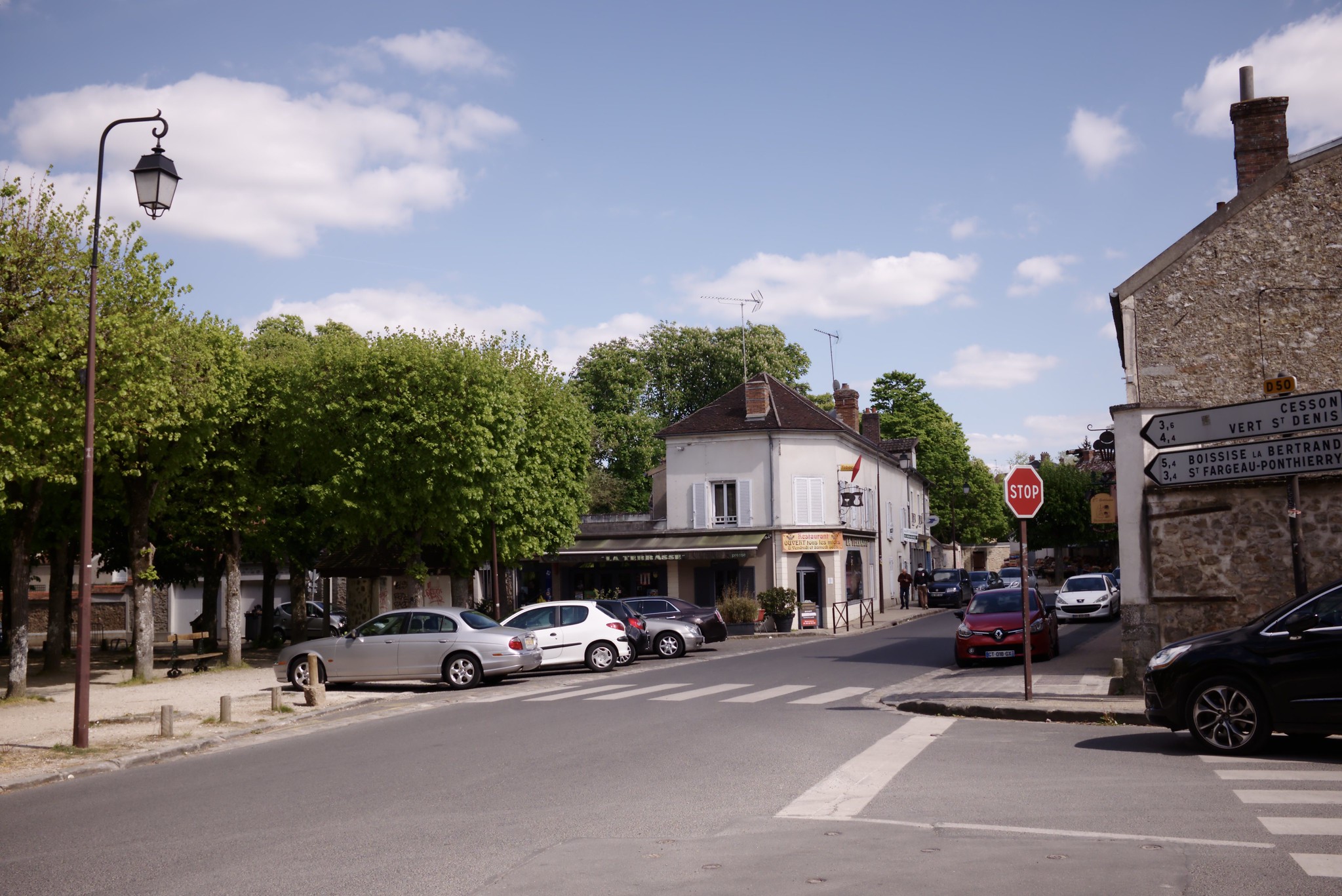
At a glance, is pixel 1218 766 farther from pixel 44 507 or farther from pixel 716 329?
pixel 716 329

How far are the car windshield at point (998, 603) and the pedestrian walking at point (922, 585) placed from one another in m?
30.1

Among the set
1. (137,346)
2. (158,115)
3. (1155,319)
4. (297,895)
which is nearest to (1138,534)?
(1155,319)

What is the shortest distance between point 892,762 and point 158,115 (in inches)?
466

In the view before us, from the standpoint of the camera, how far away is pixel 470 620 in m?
20.6

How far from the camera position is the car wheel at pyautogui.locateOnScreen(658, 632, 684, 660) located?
28062mm

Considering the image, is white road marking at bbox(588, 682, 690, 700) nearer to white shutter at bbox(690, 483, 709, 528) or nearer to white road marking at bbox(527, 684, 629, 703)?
white road marking at bbox(527, 684, 629, 703)

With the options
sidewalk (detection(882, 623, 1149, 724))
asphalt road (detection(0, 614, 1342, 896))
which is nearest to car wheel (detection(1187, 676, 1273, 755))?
asphalt road (detection(0, 614, 1342, 896))

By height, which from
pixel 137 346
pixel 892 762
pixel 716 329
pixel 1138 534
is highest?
pixel 716 329

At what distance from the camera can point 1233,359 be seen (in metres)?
16.0

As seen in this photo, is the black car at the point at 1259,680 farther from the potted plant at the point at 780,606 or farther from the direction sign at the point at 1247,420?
the potted plant at the point at 780,606

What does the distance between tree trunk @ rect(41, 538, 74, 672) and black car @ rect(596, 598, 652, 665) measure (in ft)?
43.3

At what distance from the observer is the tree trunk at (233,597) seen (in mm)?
25922

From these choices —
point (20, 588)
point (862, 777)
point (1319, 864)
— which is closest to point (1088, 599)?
point (862, 777)

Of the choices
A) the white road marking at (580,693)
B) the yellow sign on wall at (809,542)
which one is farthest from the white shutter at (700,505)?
the white road marking at (580,693)
